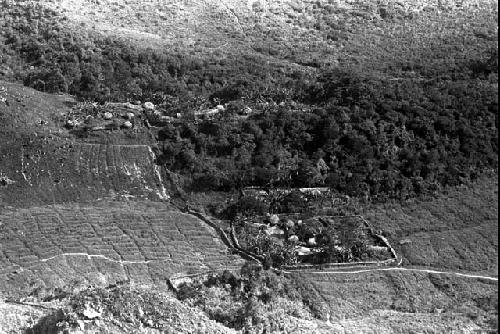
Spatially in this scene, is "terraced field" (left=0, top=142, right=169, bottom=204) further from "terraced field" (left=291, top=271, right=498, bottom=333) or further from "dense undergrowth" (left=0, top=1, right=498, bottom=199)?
"terraced field" (left=291, top=271, right=498, bottom=333)

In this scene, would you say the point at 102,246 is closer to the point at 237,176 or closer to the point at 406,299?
the point at 237,176

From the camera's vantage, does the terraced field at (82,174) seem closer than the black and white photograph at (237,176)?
No

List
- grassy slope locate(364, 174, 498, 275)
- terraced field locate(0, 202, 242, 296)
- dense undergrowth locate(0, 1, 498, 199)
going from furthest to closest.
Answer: dense undergrowth locate(0, 1, 498, 199) < grassy slope locate(364, 174, 498, 275) < terraced field locate(0, 202, 242, 296)

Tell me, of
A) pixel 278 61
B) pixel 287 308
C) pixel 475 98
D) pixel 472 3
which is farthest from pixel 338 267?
pixel 472 3

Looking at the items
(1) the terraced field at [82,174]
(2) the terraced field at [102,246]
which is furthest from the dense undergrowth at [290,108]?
(2) the terraced field at [102,246]

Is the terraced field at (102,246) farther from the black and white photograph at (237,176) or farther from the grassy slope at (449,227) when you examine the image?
the grassy slope at (449,227)

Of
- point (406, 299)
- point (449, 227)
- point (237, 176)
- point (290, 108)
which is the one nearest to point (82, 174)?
point (237, 176)

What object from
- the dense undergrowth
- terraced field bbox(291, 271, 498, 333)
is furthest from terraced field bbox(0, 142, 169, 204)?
terraced field bbox(291, 271, 498, 333)
